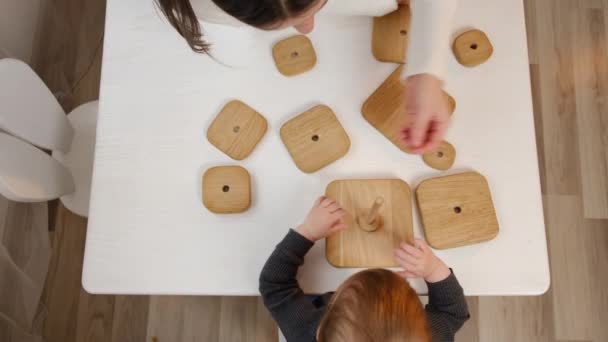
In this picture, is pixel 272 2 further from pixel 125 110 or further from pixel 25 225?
pixel 25 225

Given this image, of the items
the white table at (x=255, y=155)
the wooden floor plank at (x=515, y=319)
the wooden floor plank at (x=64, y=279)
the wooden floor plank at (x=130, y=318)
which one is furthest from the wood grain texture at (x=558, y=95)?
the wooden floor plank at (x=64, y=279)

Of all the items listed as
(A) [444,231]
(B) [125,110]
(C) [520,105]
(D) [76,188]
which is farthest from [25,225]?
(C) [520,105]

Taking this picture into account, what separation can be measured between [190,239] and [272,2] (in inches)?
15.1

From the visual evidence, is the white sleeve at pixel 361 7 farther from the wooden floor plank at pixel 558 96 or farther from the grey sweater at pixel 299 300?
the wooden floor plank at pixel 558 96

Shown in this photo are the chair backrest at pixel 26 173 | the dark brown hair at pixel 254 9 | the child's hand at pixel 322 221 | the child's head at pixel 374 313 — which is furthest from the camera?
the chair backrest at pixel 26 173

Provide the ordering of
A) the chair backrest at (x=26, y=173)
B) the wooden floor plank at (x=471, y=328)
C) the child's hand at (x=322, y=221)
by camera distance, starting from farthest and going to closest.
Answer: the wooden floor plank at (x=471, y=328) < the chair backrest at (x=26, y=173) < the child's hand at (x=322, y=221)

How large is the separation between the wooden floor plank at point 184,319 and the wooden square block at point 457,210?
71 centimetres

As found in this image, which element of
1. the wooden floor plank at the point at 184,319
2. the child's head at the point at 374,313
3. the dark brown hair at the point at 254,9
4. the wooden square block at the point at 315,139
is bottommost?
the wooden floor plank at the point at 184,319

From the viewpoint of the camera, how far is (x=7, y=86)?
31.9 inches

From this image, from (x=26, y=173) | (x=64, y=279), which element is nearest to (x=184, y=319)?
(x=64, y=279)

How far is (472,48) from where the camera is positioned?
2.37ft

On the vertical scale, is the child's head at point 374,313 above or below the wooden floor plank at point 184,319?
above

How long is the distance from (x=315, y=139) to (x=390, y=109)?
12 centimetres

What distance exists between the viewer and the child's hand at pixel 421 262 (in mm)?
626
